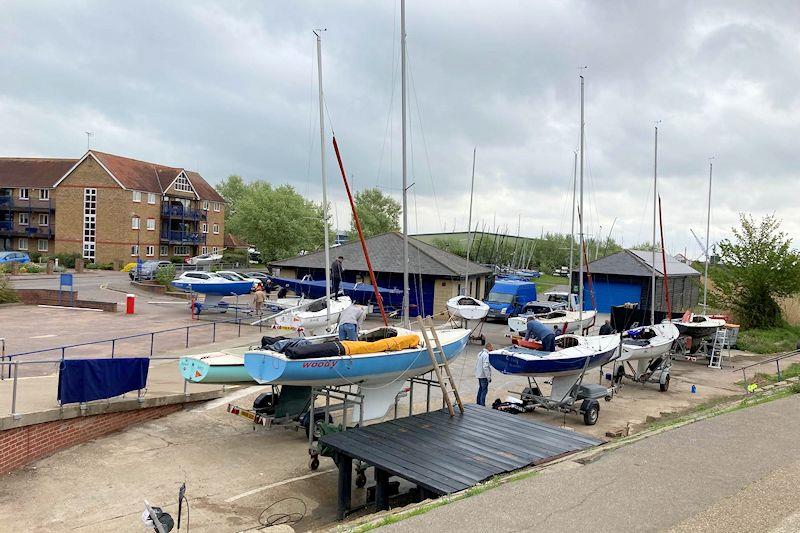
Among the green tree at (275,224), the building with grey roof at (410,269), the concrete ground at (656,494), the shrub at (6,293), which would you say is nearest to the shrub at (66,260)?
the green tree at (275,224)

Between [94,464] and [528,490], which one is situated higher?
[528,490]

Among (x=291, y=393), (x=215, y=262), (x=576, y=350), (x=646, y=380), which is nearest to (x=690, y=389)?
(x=646, y=380)

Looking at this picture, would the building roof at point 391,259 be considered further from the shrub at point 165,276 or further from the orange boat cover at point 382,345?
the orange boat cover at point 382,345

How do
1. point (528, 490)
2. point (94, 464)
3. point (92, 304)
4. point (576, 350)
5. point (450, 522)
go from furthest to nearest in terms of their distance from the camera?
point (92, 304)
point (576, 350)
point (94, 464)
point (528, 490)
point (450, 522)

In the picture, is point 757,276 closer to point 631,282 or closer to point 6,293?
point 631,282

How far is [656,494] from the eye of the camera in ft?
25.8

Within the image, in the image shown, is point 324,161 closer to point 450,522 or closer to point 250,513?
point 250,513

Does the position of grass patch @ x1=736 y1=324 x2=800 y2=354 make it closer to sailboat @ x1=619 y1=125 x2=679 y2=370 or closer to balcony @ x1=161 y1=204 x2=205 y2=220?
sailboat @ x1=619 y1=125 x2=679 y2=370

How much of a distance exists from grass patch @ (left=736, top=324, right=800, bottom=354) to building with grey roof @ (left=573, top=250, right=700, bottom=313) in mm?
8228

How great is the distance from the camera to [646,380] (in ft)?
64.6

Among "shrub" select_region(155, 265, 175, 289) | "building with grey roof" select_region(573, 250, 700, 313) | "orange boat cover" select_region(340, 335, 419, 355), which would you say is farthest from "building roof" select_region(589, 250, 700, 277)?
"orange boat cover" select_region(340, 335, 419, 355)

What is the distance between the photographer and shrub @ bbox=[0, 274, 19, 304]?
29.6 meters

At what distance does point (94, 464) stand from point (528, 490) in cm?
810

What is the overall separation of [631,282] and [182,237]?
159ft
